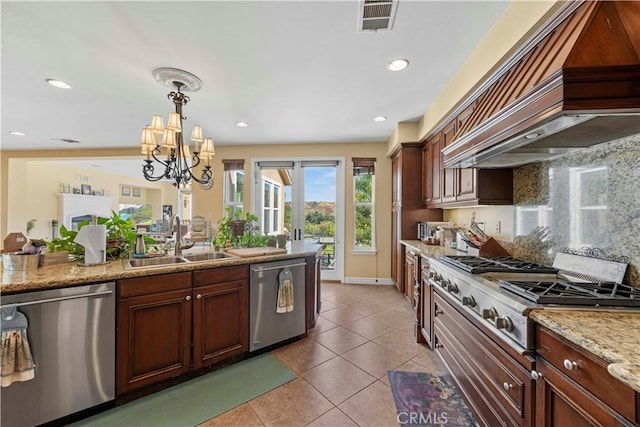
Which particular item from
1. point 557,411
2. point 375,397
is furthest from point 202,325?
point 557,411

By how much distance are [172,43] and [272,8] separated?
920 mm

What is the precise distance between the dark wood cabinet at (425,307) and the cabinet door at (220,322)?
1679 millimetres

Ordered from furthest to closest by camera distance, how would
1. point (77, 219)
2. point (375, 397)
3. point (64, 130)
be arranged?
1. point (77, 219)
2. point (64, 130)
3. point (375, 397)

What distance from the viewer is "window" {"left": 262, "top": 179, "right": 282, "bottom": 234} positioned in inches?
206

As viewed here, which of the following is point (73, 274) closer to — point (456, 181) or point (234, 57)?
point (234, 57)

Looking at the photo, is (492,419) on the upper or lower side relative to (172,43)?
lower

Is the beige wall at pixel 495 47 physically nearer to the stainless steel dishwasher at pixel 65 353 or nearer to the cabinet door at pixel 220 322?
the cabinet door at pixel 220 322

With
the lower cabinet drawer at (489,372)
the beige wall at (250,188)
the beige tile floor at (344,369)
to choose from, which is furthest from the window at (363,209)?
the lower cabinet drawer at (489,372)

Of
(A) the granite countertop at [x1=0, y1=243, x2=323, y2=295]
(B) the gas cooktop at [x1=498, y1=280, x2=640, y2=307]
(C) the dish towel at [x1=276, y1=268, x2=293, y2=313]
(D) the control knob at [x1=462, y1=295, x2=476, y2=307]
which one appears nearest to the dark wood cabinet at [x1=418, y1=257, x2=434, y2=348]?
(D) the control knob at [x1=462, y1=295, x2=476, y2=307]

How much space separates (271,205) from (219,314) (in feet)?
10.9

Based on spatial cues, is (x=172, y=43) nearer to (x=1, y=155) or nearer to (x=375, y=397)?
(x=375, y=397)

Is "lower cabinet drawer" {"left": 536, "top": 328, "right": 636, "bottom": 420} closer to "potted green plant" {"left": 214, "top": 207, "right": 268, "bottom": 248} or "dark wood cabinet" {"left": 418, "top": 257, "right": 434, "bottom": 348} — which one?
"dark wood cabinet" {"left": 418, "top": 257, "right": 434, "bottom": 348}

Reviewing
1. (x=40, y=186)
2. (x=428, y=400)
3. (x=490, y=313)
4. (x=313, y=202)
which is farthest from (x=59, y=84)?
(x=40, y=186)

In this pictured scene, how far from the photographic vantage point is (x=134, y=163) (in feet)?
23.1
